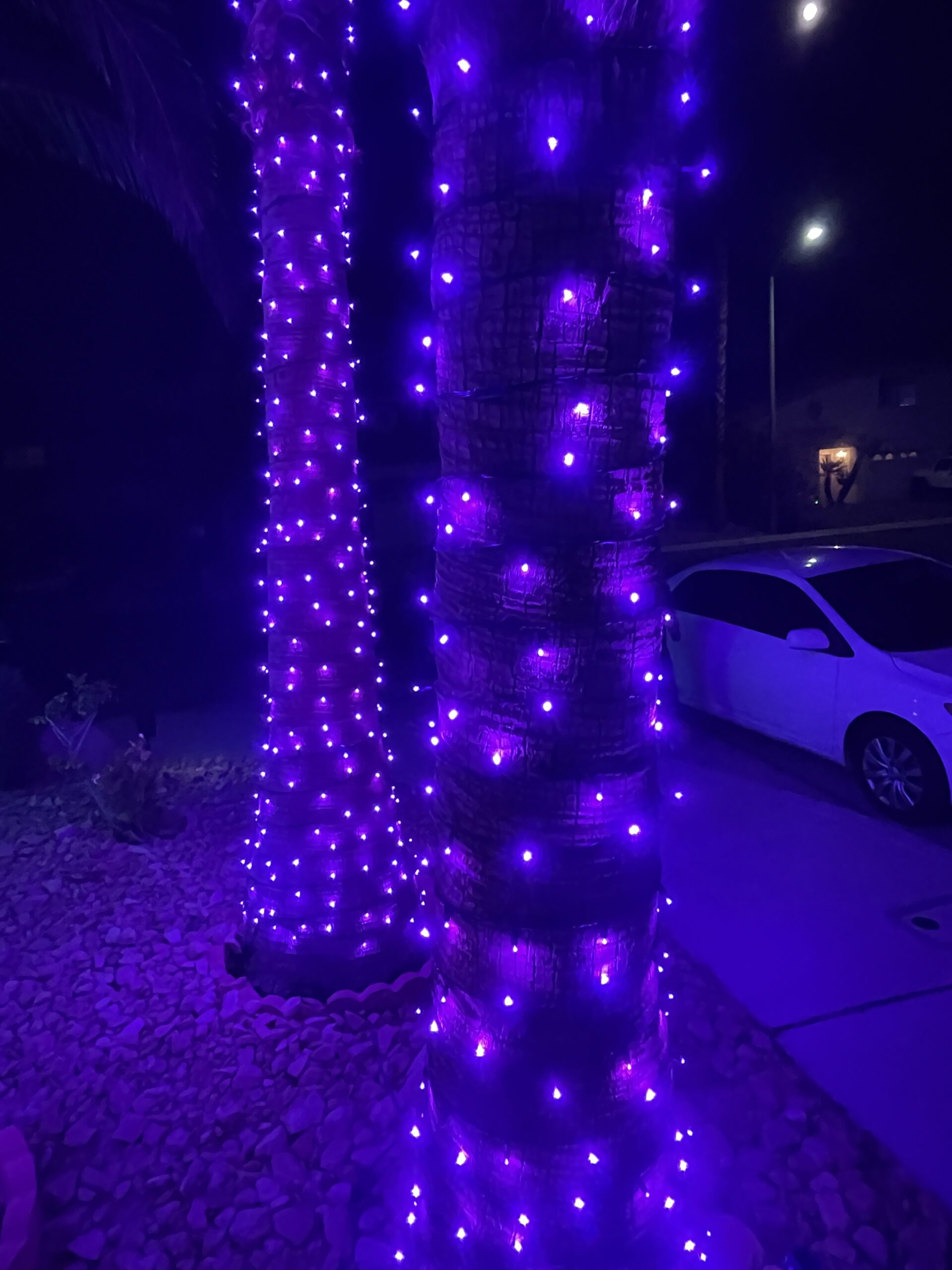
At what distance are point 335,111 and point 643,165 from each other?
252cm

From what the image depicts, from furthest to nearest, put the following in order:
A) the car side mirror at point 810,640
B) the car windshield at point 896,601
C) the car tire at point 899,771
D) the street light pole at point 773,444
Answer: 1. the street light pole at point 773,444
2. the car side mirror at point 810,640
3. the car windshield at point 896,601
4. the car tire at point 899,771

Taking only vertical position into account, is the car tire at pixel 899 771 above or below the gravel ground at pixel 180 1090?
above

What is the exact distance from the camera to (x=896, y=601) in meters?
6.05

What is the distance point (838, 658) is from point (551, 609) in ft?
15.8

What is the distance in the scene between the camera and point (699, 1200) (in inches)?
101

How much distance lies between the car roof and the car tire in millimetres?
1361

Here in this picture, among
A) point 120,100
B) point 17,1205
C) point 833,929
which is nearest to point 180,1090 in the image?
point 17,1205

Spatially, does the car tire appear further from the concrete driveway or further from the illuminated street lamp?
the illuminated street lamp

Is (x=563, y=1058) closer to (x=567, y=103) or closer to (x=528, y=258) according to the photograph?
(x=528, y=258)

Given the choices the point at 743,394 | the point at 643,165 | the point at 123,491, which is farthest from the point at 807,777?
the point at 743,394

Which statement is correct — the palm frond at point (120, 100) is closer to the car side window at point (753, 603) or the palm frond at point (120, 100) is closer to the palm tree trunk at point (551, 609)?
the car side window at point (753, 603)

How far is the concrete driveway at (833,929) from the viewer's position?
307cm

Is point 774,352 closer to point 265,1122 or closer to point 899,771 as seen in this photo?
point 899,771

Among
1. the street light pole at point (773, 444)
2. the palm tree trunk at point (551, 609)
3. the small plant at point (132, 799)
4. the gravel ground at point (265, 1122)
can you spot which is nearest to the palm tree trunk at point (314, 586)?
the gravel ground at point (265, 1122)
